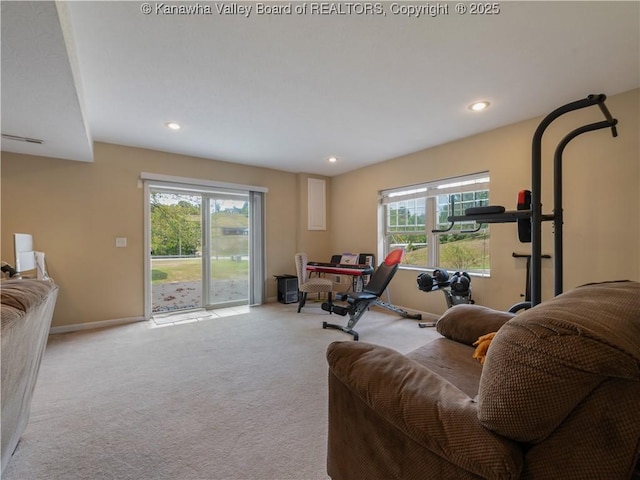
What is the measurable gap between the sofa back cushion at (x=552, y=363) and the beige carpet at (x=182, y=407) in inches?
42.4

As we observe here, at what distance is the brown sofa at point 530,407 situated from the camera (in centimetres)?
56

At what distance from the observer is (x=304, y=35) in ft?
5.84

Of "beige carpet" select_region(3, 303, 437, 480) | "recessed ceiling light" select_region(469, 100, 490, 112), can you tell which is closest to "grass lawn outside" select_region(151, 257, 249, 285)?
"beige carpet" select_region(3, 303, 437, 480)

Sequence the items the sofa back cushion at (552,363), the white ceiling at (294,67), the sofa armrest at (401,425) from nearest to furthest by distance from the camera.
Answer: the sofa back cushion at (552,363)
the sofa armrest at (401,425)
the white ceiling at (294,67)

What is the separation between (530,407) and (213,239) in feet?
15.0

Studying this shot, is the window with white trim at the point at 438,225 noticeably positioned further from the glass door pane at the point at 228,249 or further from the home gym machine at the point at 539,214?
the glass door pane at the point at 228,249

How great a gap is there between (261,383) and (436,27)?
270 cm

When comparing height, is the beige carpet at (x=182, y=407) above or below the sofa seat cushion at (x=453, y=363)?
below

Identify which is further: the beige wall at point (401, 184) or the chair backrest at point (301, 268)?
the chair backrest at point (301, 268)

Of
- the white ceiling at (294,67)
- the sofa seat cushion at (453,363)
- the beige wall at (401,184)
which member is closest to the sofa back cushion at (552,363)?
the sofa seat cushion at (453,363)

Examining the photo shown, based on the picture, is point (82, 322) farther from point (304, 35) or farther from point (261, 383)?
point (304, 35)

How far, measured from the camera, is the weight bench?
10.9 ft

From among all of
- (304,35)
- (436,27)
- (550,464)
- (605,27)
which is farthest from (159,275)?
(605,27)

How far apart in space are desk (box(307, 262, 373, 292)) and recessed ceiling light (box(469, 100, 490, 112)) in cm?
244
